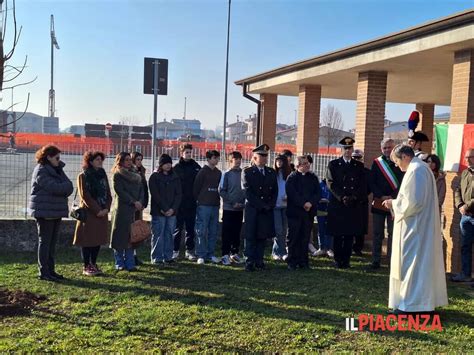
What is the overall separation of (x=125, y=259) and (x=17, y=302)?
196 centimetres

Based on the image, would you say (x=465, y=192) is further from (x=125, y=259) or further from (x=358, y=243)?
(x=125, y=259)

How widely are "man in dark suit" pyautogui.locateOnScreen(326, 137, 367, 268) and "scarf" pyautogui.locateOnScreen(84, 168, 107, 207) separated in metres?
3.51

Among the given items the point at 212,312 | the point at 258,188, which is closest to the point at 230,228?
the point at 258,188

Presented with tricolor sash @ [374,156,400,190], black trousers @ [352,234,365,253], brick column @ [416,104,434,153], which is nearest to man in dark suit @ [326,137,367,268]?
tricolor sash @ [374,156,400,190]

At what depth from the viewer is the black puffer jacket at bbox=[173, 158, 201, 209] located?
8.34 m

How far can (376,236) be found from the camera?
25.9 feet

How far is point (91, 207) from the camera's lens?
275 inches

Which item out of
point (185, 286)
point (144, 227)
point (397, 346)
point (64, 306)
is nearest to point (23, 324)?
point (64, 306)

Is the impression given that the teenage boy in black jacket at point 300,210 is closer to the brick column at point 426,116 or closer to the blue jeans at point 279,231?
the blue jeans at point 279,231

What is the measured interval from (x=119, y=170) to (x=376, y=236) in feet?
13.6

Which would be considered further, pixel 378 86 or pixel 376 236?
pixel 378 86

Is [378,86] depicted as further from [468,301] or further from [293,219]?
[468,301]

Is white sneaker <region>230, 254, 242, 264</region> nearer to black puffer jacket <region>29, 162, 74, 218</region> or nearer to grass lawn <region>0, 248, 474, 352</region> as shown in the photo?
grass lawn <region>0, 248, 474, 352</region>

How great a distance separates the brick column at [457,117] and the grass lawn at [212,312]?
93 centimetres
